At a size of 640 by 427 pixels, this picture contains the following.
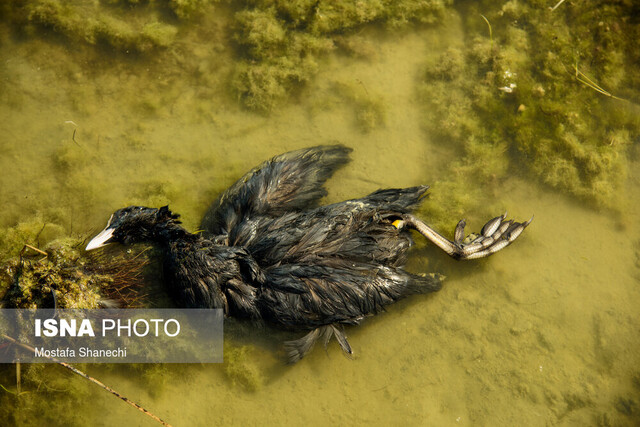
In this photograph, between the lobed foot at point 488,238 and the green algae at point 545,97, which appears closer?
the lobed foot at point 488,238

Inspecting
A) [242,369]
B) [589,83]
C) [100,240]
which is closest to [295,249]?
[242,369]

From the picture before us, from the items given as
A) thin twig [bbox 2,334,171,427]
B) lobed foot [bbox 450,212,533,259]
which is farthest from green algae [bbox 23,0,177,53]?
lobed foot [bbox 450,212,533,259]

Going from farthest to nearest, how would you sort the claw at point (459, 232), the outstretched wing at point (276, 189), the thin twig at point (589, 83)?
1. the thin twig at point (589, 83)
2. the claw at point (459, 232)
3. the outstretched wing at point (276, 189)

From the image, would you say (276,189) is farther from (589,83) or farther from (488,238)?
(589,83)

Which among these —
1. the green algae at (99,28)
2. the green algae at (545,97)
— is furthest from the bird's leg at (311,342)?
the green algae at (99,28)

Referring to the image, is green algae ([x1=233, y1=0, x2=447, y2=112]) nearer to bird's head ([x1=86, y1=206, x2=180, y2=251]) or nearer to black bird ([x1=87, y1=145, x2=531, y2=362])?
black bird ([x1=87, y1=145, x2=531, y2=362])

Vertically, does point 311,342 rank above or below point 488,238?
below

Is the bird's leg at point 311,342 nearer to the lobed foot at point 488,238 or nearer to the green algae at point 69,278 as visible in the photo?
the lobed foot at point 488,238
